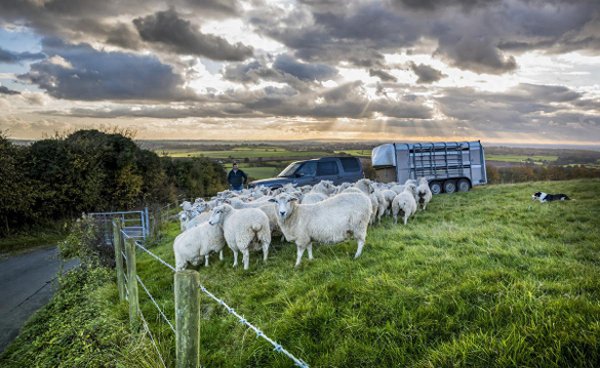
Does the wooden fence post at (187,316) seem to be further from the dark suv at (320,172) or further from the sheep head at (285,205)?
the dark suv at (320,172)

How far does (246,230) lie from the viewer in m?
8.13

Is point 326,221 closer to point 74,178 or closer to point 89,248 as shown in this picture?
point 89,248

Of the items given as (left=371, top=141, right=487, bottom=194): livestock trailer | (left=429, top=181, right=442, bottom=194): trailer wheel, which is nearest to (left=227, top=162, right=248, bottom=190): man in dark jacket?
(left=371, top=141, right=487, bottom=194): livestock trailer

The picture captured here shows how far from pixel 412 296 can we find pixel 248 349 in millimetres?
2181

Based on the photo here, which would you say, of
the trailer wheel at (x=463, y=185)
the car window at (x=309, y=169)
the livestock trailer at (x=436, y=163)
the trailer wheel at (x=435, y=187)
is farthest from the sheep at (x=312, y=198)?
the trailer wheel at (x=463, y=185)

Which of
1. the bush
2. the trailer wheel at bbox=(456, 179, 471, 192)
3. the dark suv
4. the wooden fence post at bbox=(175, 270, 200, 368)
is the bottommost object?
the bush

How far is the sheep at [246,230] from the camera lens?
8.12m

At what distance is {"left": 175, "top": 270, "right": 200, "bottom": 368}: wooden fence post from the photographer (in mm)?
2703

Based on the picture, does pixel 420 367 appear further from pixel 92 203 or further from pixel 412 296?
pixel 92 203

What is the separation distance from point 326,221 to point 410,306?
330cm

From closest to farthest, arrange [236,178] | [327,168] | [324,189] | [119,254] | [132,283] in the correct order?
[132,283] → [119,254] → [324,189] → [327,168] → [236,178]

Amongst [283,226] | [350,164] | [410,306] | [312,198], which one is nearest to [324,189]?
[312,198]

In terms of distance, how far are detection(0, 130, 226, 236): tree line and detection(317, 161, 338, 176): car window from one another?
12.6 metres

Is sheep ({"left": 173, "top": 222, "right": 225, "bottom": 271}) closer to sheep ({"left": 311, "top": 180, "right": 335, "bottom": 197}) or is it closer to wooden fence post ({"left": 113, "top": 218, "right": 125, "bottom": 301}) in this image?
wooden fence post ({"left": 113, "top": 218, "right": 125, "bottom": 301})
